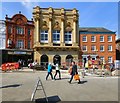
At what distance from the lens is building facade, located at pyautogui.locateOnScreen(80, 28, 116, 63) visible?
168 ft

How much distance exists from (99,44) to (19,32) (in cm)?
1920

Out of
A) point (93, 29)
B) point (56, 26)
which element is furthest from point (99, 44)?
point (56, 26)

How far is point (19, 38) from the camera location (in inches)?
1913

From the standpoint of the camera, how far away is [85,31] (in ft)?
170

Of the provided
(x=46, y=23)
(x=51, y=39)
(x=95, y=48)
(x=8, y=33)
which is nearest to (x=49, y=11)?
(x=46, y=23)

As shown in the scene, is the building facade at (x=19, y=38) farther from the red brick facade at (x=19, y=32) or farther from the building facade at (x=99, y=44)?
the building facade at (x=99, y=44)

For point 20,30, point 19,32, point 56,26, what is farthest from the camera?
point 20,30

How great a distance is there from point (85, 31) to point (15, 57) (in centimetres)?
1782

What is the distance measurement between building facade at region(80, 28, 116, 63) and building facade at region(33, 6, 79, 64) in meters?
4.24

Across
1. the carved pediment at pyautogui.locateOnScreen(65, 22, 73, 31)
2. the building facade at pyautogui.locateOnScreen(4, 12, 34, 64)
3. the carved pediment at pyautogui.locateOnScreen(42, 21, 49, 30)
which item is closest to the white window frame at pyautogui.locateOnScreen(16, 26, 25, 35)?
the building facade at pyautogui.locateOnScreen(4, 12, 34, 64)

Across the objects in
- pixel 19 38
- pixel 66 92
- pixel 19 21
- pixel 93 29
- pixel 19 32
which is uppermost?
pixel 19 21

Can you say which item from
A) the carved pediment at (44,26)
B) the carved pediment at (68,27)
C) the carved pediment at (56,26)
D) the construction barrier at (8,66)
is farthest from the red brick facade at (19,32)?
the construction barrier at (8,66)

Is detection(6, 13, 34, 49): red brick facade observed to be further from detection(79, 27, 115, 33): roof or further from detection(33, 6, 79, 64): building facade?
detection(79, 27, 115, 33): roof

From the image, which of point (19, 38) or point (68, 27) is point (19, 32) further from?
point (68, 27)
